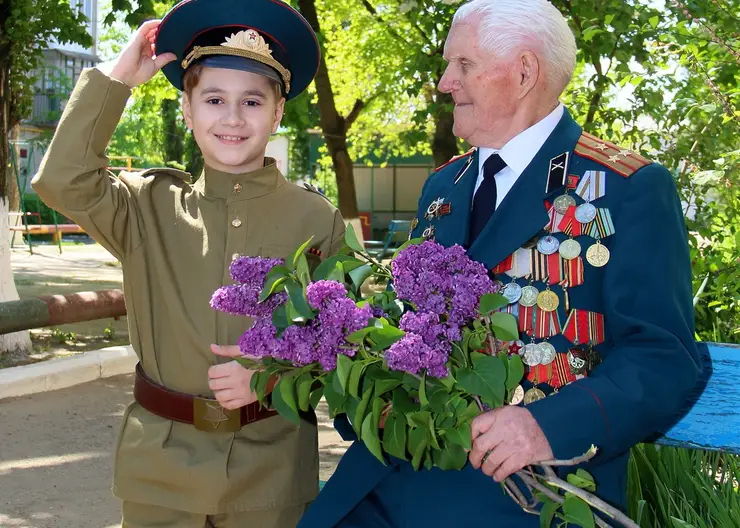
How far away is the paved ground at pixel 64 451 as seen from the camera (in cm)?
459

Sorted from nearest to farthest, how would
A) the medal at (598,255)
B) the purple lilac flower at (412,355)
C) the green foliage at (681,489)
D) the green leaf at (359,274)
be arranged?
the purple lilac flower at (412,355)
the green leaf at (359,274)
the medal at (598,255)
the green foliage at (681,489)

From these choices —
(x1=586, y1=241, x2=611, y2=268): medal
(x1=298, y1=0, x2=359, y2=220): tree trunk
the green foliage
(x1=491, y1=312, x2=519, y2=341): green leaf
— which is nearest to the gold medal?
(x1=586, y1=241, x2=611, y2=268): medal

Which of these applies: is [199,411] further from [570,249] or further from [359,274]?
[570,249]

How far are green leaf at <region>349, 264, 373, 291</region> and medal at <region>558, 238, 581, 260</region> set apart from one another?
0.47 m

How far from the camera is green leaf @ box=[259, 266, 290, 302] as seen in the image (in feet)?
5.96

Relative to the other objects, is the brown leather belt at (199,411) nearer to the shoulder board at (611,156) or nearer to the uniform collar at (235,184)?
the uniform collar at (235,184)

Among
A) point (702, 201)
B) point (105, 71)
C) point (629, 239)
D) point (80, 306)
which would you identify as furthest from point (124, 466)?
point (80, 306)

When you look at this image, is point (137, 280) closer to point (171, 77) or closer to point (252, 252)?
point (252, 252)

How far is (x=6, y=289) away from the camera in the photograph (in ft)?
26.3

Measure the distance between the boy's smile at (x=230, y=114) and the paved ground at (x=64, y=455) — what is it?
8.25ft

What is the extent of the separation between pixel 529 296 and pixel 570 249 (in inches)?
5.4

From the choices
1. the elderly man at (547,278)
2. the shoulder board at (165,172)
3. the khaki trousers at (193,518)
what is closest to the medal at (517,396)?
the elderly man at (547,278)

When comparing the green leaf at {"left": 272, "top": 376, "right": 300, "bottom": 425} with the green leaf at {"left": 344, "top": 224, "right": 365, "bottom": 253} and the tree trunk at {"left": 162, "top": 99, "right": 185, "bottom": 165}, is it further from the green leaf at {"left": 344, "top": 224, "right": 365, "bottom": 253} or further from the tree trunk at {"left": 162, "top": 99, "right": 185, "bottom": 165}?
the tree trunk at {"left": 162, "top": 99, "right": 185, "bottom": 165}

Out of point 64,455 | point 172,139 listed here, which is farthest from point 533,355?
point 172,139
